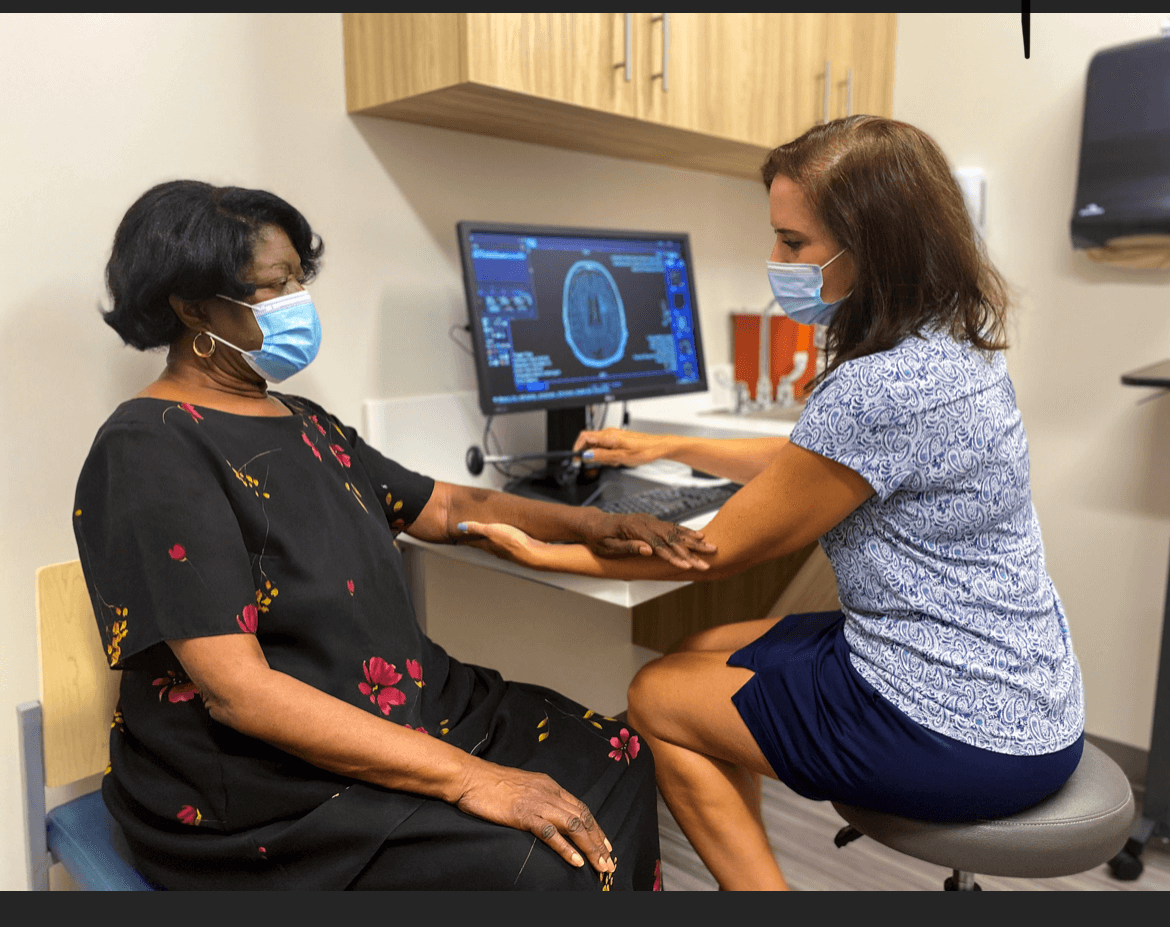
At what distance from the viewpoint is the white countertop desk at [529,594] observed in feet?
6.16

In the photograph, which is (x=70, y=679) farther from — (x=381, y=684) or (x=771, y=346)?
(x=771, y=346)

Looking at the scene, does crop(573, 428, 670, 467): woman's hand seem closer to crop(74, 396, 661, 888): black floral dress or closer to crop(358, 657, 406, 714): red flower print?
crop(74, 396, 661, 888): black floral dress

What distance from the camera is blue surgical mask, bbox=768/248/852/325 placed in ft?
4.16

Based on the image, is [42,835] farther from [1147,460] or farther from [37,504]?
[1147,460]

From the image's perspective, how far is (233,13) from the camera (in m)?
1.57

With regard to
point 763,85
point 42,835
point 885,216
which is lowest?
point 42,835

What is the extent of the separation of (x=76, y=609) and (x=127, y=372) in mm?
435

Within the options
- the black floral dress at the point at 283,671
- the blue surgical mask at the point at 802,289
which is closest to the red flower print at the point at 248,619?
the black floral dress at the point at 283,671

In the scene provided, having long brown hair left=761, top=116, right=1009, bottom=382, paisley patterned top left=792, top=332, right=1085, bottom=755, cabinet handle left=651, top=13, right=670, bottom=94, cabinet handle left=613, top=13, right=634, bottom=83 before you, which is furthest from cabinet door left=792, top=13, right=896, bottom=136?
paisley patterned top left=792, top=332, right=1085, bottom=755

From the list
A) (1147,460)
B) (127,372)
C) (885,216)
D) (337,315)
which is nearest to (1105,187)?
(1147,460)

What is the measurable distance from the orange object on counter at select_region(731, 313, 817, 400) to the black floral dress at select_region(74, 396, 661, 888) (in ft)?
5.17

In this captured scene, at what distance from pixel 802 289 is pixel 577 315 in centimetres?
68

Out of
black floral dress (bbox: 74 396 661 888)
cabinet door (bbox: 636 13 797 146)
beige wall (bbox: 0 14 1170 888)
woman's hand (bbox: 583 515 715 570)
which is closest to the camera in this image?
black floral dress (bbox: 74 396 661 888)

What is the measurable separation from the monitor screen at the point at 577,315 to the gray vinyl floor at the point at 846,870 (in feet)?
2.99
